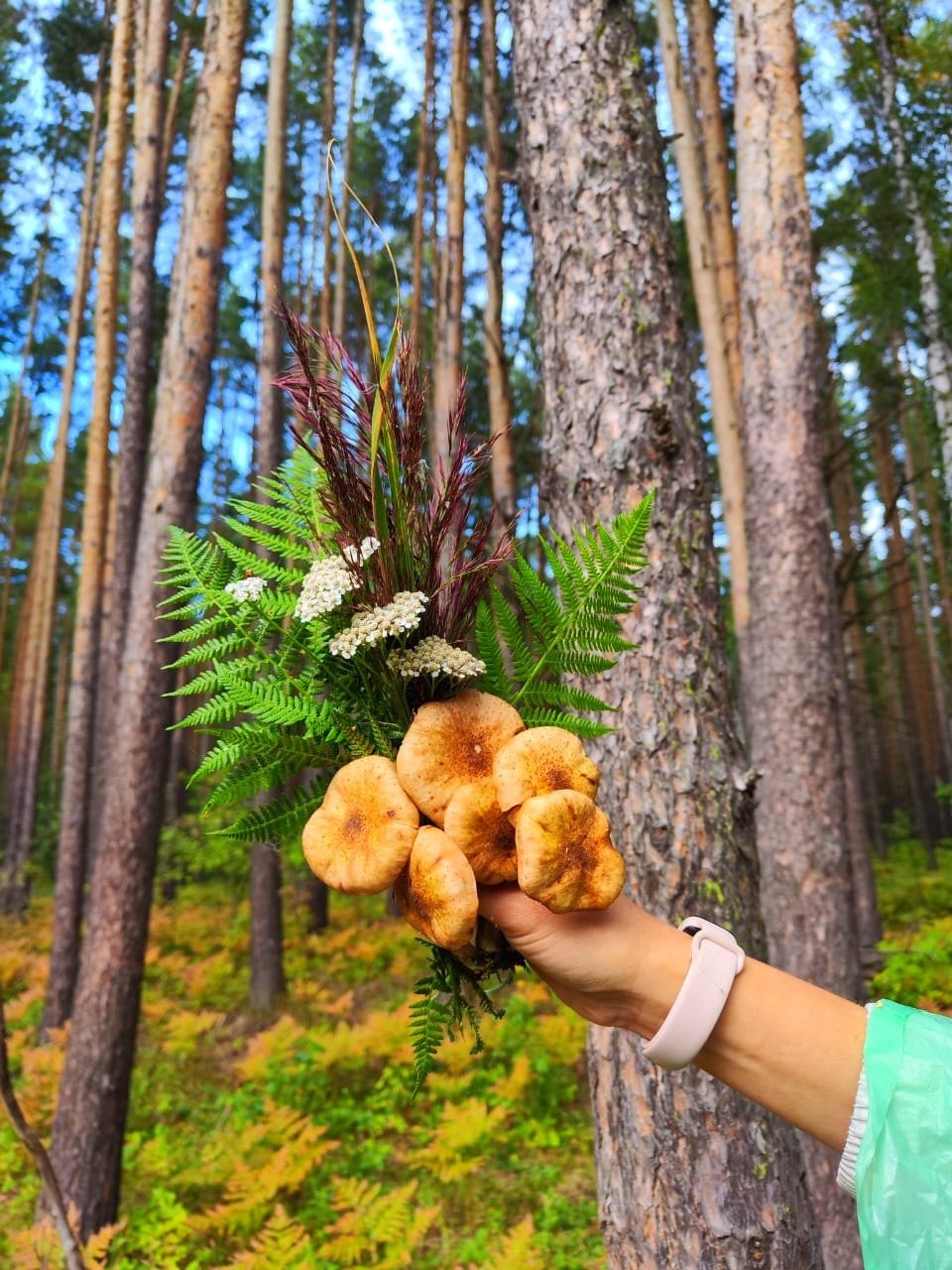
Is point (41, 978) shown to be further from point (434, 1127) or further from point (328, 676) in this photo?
point (328, 676)

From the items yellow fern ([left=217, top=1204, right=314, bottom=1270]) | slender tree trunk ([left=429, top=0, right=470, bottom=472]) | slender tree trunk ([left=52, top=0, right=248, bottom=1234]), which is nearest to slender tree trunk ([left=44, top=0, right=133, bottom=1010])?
slender tree trunk ([left=52, top=0, right=248, bottom=1234])

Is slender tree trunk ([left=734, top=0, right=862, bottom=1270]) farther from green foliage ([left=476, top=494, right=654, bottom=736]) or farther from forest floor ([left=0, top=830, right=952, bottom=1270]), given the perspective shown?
green foliage ([left=476, top=494, right=654, bottom=736])

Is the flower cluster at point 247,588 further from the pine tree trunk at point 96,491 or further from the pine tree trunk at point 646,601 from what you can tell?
the pine tree trunk at point 96,491

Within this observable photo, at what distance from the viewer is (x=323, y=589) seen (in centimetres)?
135

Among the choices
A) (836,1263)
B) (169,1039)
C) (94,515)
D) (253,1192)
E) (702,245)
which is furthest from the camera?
(94,515)

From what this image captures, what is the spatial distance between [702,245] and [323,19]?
35.8ft

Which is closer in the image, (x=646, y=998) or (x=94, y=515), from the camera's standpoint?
(x=646, y=998)

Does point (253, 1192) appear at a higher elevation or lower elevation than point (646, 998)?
lower

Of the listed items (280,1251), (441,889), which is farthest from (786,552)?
(280,1251)

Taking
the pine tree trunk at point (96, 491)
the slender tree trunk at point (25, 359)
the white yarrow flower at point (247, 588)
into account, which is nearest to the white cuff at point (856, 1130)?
the white yarrow flower at point (247, 588)

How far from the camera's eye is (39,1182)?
5.18m

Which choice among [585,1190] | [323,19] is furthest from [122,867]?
[323,19]

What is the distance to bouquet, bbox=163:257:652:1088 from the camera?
1.25 meters

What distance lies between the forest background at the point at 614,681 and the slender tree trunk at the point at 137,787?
0.9 inches
